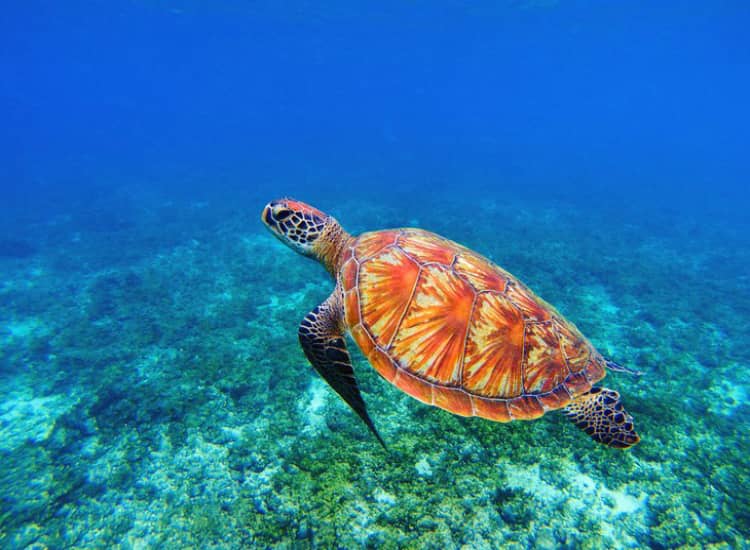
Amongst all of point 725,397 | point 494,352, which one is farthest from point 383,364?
point 725,397

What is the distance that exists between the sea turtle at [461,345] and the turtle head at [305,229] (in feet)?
2.39

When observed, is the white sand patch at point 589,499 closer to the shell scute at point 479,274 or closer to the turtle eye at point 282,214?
the shell scute at point 479,274

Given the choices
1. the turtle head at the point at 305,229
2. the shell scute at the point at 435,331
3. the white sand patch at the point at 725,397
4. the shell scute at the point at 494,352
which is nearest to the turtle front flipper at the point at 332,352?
the shell scute at the point at 435,331

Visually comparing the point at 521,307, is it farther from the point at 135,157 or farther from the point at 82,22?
the point at 82,22

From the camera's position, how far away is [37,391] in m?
3.61

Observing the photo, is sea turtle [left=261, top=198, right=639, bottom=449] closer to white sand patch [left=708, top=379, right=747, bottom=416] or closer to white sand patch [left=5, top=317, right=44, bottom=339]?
white sand patch [left=708, top=379, right=747, bottom=416]

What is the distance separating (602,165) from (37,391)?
33316 millimetres

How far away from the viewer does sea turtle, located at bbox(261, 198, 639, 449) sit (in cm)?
228

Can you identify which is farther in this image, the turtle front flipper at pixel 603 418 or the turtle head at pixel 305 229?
the turtle head at pixel 305 229

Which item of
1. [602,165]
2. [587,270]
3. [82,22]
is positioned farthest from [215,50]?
[587,270]

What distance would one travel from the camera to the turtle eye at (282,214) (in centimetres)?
332

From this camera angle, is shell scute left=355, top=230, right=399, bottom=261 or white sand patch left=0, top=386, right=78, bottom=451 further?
white sand patch left=0, top=386, right=78, bottom=451

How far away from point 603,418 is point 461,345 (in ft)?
3.96

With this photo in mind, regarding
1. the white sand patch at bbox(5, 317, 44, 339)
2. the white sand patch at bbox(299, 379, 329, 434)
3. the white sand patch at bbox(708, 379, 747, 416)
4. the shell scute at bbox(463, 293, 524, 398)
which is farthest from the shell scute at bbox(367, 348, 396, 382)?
the white sand patch at bbox(5, 317, 44, 339)
